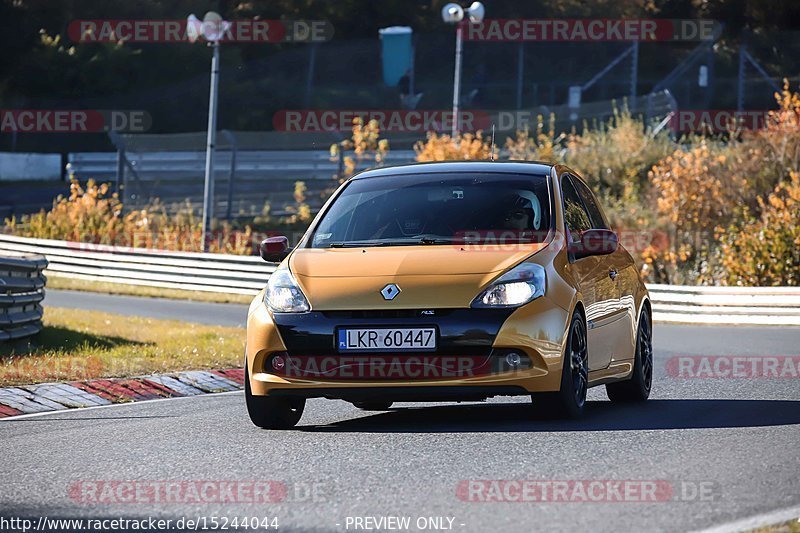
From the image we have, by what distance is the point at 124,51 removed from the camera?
5884cm

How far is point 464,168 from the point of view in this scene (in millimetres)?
10750

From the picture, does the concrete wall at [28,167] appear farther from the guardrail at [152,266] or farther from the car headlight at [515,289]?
the car headlight at [515,289]

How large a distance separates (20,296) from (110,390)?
3.40 metres

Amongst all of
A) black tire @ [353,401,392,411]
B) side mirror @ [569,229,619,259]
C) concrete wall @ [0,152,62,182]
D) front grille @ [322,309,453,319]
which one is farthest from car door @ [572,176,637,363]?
concrete wall @ [0,152,62,182]

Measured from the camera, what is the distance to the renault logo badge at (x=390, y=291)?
9.20 m

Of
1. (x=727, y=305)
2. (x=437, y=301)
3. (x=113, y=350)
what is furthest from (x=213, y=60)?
(x=437, y=301)

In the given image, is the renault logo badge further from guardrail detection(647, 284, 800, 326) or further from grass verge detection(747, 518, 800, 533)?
guardrail detection(647, 284, 800, 326)

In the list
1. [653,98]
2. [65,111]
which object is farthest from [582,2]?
[653,98]

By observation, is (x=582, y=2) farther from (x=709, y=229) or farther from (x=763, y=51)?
(x=709, y=229)

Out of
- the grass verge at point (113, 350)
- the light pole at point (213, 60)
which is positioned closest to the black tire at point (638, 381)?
the grass verge at point (113, 350)

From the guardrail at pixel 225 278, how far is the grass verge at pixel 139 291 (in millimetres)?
307

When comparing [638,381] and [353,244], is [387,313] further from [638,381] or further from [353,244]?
[638,381]

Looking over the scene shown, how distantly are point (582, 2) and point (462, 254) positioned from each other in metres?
53.9

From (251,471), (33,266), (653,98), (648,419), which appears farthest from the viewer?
(653,98)
